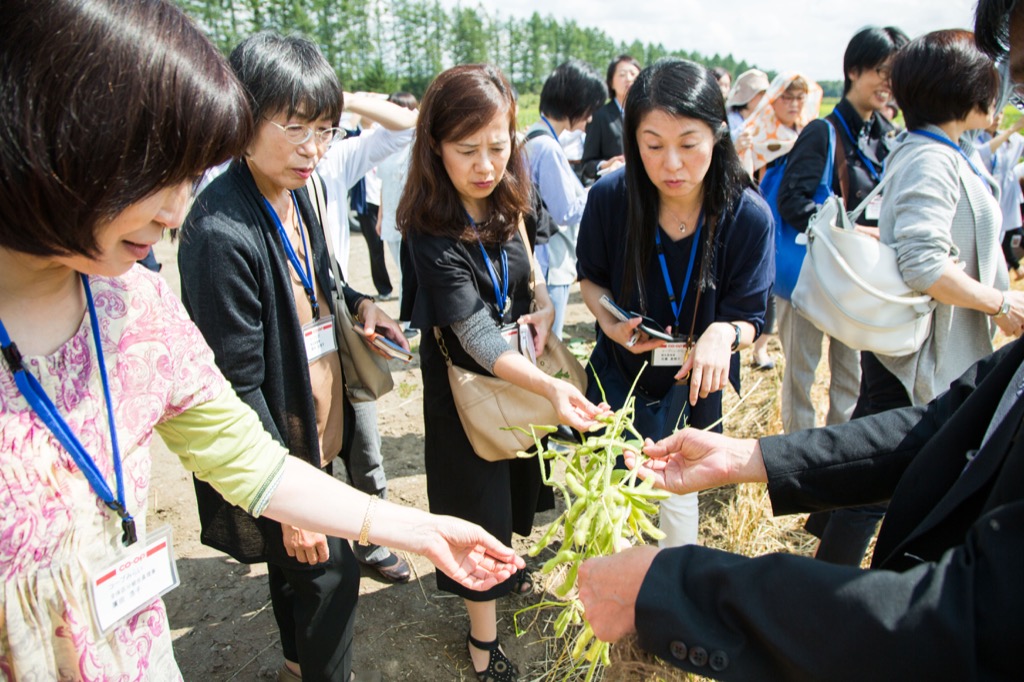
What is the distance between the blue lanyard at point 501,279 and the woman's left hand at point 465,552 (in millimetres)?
1002

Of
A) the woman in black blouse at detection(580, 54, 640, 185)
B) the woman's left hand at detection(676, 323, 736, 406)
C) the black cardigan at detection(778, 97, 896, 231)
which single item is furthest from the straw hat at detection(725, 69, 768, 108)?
the woman's left hand at detection(676, 323, 736, 406)

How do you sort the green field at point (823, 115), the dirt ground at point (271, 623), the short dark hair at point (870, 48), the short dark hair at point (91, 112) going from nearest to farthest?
the short dark hair at point (91, 112) → the dirt ground at point (271, 623) → the short dark hair at point (870, 48) → the green field at point (823, 115)

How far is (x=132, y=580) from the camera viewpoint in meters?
1.40

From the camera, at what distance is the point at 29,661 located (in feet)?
4.03

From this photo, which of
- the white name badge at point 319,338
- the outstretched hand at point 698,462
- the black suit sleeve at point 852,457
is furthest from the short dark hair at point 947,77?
the white name badge at point 319,338

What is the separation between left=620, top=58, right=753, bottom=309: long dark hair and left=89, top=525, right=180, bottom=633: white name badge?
1902mm

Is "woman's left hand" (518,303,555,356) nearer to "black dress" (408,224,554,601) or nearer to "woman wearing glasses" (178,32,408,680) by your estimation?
"black dress" (408,224,554,601)

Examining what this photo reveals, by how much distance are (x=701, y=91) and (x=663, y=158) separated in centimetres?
27

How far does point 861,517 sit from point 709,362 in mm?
1111

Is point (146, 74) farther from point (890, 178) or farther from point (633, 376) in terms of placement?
point (890, 178)

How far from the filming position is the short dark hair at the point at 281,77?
2211mm

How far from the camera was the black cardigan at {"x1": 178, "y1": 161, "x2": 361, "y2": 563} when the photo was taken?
2057 mm

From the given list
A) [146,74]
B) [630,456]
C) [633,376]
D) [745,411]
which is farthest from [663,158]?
[745,411]

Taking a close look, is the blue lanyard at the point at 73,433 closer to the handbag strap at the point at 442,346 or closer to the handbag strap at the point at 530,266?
the handbag strap at the point at 442,346
